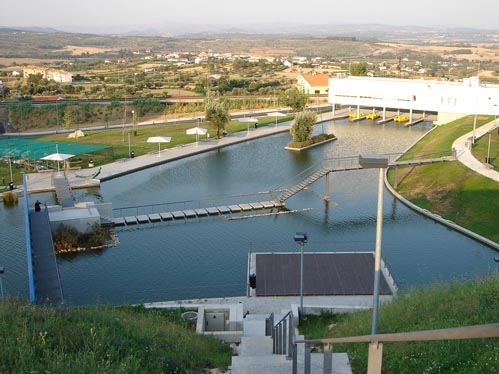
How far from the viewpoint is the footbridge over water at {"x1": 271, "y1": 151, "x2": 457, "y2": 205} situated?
24.8 m

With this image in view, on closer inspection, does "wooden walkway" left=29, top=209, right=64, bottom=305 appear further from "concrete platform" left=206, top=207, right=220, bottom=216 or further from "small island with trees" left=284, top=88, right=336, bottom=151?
"small island with trees" left=284, top=88, right=336, bottom=151

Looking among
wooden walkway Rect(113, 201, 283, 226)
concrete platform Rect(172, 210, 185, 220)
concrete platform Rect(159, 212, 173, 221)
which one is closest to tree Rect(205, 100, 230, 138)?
wooden walkway Rect(113, 201, 283, 226)

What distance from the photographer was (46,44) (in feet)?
655

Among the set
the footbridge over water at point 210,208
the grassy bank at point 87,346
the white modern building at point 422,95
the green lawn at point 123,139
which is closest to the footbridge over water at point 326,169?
the footbridge over water at point 210,208

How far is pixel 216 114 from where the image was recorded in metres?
37.5

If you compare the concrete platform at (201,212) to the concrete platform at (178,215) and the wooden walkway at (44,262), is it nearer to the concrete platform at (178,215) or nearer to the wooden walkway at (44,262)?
the concrete platform at (178,215)

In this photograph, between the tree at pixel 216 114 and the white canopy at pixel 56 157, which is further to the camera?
the tree at pixel 216 114

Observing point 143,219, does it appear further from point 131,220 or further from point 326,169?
point 326,169

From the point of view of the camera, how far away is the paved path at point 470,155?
84.9 feet

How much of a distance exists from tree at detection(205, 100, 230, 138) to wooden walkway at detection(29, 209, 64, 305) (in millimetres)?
18287

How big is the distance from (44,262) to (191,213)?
7.43 meters

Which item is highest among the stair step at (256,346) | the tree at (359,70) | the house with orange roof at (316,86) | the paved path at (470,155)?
the tree at (359,70)

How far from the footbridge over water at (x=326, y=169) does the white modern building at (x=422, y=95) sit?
39.8ft

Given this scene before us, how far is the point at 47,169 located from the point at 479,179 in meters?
20.7
